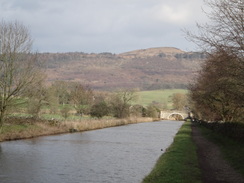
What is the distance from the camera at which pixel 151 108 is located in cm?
13738

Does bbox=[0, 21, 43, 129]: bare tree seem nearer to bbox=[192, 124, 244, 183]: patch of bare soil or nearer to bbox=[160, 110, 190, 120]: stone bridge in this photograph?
bbox=[192, 124, 244, 183]: patch of bare soil

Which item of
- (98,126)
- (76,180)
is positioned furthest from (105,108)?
(76,180)

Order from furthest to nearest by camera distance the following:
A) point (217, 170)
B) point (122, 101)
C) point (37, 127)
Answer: point (122, 101) → point (37, 127) → point (217, 170)

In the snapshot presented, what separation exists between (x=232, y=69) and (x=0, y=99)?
82.9 ft

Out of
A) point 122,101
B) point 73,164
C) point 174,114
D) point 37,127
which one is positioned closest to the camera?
point 73,164

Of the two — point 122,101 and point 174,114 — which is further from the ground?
point 122,101

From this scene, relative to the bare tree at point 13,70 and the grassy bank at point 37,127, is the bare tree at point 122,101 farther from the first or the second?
the bare tree at point 13,70

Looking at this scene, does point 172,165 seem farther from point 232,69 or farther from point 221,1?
point 221,1

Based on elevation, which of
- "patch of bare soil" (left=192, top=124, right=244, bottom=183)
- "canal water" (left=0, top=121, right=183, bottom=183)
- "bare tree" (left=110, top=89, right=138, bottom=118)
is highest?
"bare tree" (left=110, top=89, right=138, bottom=118)

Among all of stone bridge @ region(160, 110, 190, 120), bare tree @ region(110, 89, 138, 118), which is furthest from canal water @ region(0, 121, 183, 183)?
stone bridge @ region(160, 110, 190, 120)

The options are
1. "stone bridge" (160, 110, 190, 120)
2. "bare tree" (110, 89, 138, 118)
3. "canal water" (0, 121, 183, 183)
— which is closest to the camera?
"canal water" (0, 121, 183, 183)

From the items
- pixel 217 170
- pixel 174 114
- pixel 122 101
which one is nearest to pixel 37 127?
pixel 217 170

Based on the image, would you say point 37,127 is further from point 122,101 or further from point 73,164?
point 122,101

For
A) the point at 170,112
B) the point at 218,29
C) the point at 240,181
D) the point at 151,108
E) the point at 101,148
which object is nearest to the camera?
the point at 240,181
